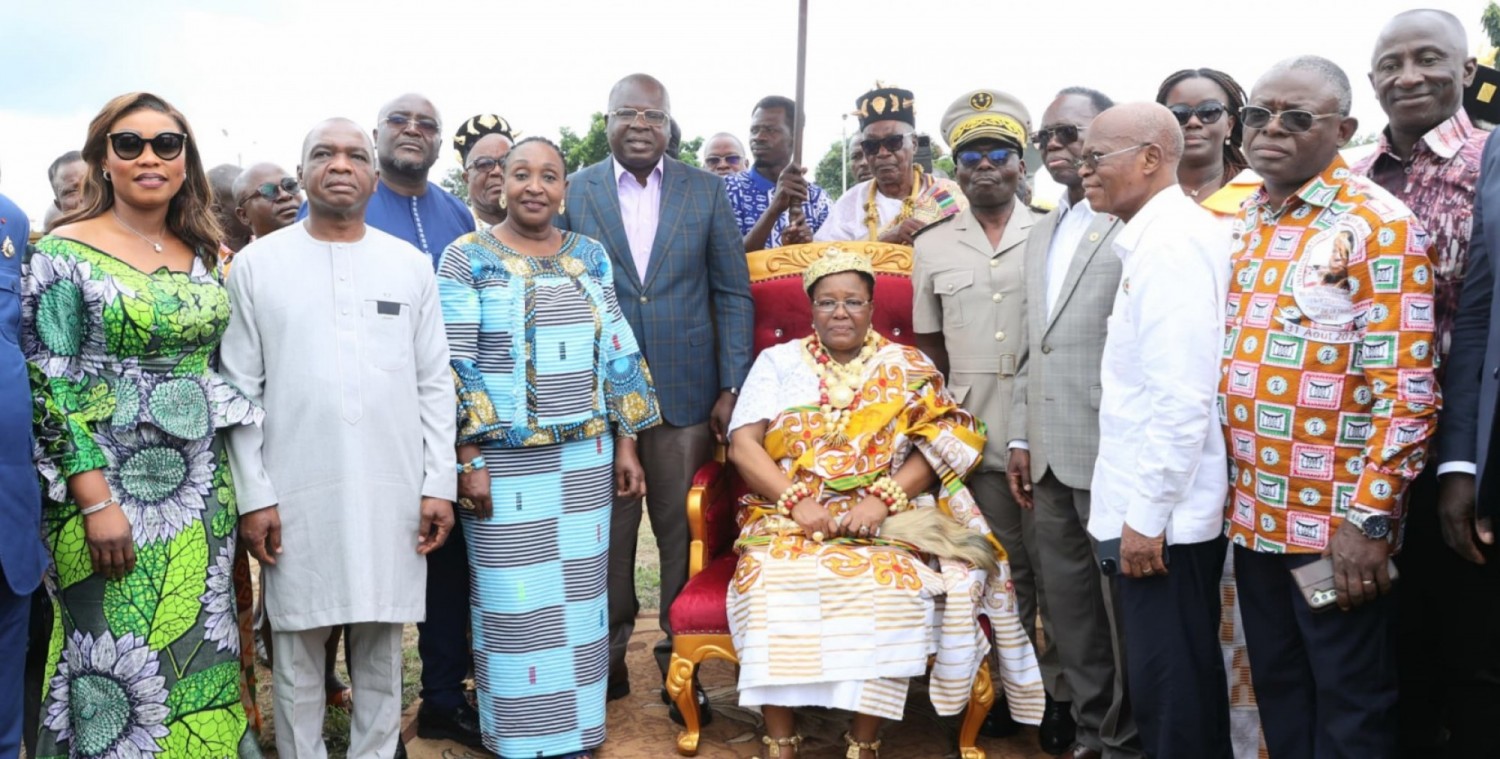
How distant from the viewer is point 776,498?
13.8 ft

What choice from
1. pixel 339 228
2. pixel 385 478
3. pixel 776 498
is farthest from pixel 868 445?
pixel 339 228

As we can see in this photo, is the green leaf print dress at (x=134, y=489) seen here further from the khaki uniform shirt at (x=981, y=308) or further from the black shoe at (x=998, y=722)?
the black shoe at (x=998, y=722)

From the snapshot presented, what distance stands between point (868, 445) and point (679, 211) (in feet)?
4.25

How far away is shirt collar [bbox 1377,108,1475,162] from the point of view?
315 cm

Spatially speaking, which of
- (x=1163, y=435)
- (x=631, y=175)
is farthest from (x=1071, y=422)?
(x=631, y=175)

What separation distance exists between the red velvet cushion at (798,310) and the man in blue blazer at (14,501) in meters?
2.83

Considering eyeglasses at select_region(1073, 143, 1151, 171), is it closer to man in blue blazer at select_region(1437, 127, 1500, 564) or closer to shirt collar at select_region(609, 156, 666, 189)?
man in blue blazer at select_region(1437, 127, 1500, 564)

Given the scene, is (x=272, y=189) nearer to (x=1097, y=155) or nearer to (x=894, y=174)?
(x=894, y=174)

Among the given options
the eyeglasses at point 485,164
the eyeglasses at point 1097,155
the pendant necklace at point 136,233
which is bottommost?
the pendant necklace at point 136,233

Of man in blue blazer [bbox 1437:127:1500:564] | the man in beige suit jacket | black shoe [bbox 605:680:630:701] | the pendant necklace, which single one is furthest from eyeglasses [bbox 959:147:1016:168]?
the pendant necklace

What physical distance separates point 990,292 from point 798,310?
3.16ft

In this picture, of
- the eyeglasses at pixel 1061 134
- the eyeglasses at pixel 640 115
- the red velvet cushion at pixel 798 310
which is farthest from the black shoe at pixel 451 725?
the eyeglasses at pixel 1061 134

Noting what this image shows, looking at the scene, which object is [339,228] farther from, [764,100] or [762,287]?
[764,100]

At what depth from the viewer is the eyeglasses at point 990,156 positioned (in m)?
4.29
